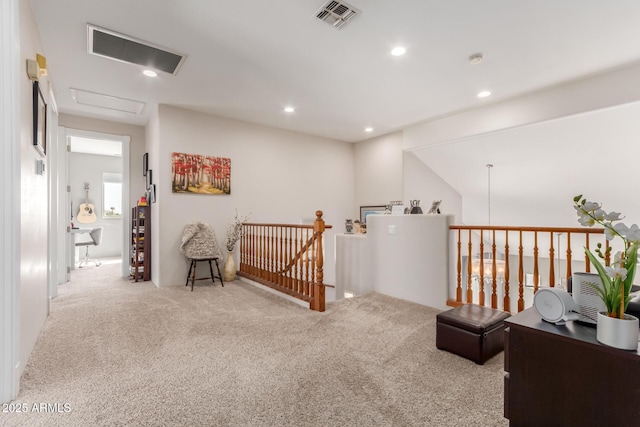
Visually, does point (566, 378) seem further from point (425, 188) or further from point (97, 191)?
point (97, 191)

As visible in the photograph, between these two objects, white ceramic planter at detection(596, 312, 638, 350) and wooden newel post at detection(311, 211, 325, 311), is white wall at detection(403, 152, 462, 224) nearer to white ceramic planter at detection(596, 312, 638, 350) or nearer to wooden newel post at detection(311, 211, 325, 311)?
wooden newel post at detection(311, 211, 325, 311)

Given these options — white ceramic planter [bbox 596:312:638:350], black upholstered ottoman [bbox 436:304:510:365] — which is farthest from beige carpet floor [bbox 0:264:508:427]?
white ceramic planter [bbox 596:312:638:350]

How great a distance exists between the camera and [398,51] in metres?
3.12

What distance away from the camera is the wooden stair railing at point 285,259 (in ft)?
11.3

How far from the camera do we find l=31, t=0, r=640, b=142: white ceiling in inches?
98.2

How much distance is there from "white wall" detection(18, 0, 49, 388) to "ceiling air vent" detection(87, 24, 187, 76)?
436mm

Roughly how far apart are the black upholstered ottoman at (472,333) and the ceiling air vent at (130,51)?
367 centimetres

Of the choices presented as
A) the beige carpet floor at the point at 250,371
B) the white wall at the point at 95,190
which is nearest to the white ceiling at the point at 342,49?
the beige carpet floor at the point at 250,371

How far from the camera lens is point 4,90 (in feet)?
5.78

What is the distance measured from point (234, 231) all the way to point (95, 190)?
5.54m

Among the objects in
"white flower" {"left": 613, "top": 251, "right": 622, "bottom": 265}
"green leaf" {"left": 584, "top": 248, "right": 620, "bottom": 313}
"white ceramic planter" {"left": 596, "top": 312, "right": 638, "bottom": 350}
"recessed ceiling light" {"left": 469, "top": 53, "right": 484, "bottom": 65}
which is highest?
"recessed ceiling light" {"left": 469, "top": 53, "right": 484, "bottom": 65}

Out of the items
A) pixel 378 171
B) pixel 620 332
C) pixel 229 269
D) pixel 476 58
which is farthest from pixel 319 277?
pixel 378 171

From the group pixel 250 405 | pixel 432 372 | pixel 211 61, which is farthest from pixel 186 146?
pixel 432 372

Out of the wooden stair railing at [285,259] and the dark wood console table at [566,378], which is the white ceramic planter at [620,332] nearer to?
the dark wood console table at [566,378]
